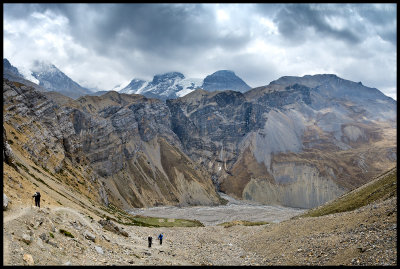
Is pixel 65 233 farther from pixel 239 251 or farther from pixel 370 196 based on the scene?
pixel 370 196

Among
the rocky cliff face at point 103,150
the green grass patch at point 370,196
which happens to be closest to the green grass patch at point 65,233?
the green grass patch at point 370,196

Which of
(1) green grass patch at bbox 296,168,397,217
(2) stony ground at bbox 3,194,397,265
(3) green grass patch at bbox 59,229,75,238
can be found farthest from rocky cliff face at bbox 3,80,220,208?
(1) green grass patch at bbox 296,168,397,217

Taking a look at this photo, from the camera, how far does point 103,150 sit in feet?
495

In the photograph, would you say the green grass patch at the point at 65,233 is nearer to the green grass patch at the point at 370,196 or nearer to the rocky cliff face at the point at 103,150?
the green grass patch at the point at 370,196

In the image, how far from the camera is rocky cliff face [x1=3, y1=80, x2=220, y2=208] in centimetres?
8606

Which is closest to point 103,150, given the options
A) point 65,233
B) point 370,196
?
point 370,196

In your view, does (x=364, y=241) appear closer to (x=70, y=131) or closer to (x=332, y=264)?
(x=332, y=264)

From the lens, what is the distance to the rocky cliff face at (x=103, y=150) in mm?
86062

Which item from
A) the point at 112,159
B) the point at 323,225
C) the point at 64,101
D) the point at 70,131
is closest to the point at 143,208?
the point at 112,159

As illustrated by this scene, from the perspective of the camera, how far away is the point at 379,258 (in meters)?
19.9

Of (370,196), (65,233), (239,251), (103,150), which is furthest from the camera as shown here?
(103,150)

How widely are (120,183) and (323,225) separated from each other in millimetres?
123426

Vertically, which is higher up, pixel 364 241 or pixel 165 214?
pixel 364 241

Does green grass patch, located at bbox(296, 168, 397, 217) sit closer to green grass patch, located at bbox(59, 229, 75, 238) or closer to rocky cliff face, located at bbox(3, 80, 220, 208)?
green grass patch, located at bbox(59, 229, 75, 238)
